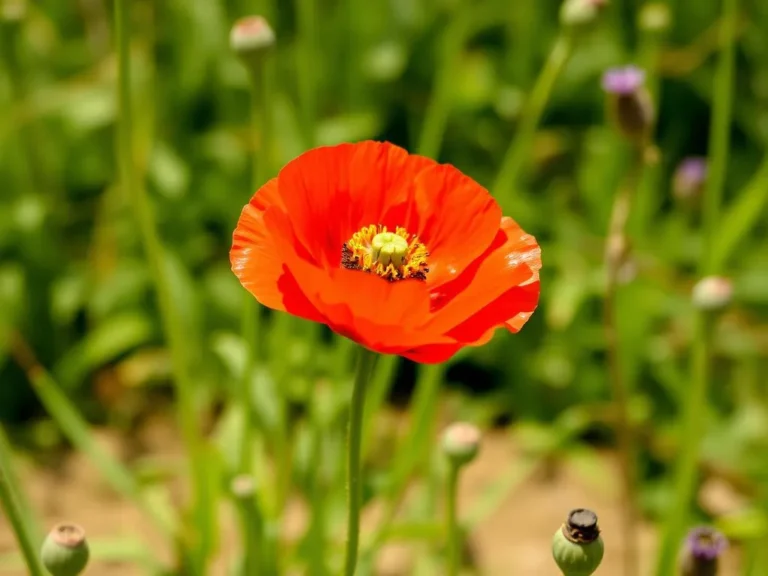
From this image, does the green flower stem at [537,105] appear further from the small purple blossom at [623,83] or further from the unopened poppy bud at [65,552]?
the unopened poppy bud at [65,552]

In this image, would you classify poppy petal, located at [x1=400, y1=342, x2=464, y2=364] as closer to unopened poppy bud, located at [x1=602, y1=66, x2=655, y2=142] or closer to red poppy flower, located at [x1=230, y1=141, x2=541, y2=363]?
red poppy flower, located at [x1=230, y1=141, x2=541, y2=363]

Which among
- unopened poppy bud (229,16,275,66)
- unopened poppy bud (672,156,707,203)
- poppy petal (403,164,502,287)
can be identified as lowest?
poppy petal (403,164,502,287)

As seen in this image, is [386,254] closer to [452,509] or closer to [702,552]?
[452,509]

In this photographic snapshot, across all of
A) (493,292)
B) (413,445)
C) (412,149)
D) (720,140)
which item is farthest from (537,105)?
(412,149)

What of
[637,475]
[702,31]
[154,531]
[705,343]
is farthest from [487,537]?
[702,31]

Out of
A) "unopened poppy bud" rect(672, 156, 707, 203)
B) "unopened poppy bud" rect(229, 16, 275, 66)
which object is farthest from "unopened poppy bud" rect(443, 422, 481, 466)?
"unopened poppy bud" rect(672, 156, 707, 203)
